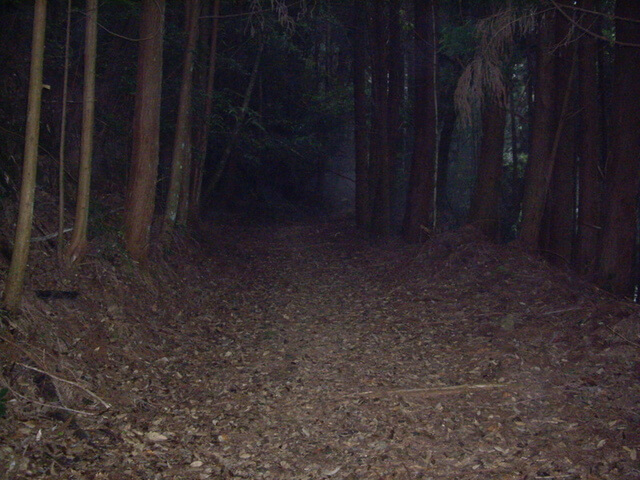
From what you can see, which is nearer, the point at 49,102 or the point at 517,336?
the point at 517,336

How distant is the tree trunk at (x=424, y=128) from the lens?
1456 centimetres

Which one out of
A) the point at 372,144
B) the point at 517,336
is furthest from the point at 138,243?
the point at 372,144

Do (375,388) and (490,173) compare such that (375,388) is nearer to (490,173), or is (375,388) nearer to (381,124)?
(490,173)

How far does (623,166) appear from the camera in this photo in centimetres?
1020

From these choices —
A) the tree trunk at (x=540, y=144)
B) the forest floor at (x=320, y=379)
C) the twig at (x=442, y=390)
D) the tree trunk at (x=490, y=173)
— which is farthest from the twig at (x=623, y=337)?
the tree trunk at (x=490, y=173)

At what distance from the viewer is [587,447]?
504 centimetres

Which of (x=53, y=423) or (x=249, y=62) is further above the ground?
(x=249, y=62)

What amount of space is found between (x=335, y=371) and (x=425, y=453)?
216cm

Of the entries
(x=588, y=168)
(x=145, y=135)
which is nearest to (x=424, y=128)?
(x=588, y=168)

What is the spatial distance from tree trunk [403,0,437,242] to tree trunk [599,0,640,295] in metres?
4.88

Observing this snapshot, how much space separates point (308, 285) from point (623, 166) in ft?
20.8

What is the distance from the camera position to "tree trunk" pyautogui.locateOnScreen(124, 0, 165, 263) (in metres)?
9.17

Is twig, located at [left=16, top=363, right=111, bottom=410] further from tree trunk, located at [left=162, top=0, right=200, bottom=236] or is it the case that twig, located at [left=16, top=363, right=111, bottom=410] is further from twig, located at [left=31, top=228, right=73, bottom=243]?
tree trunk, located at [left=162, top=0, right=200, bottom=236]

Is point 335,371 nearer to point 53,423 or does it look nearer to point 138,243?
point 53,423
